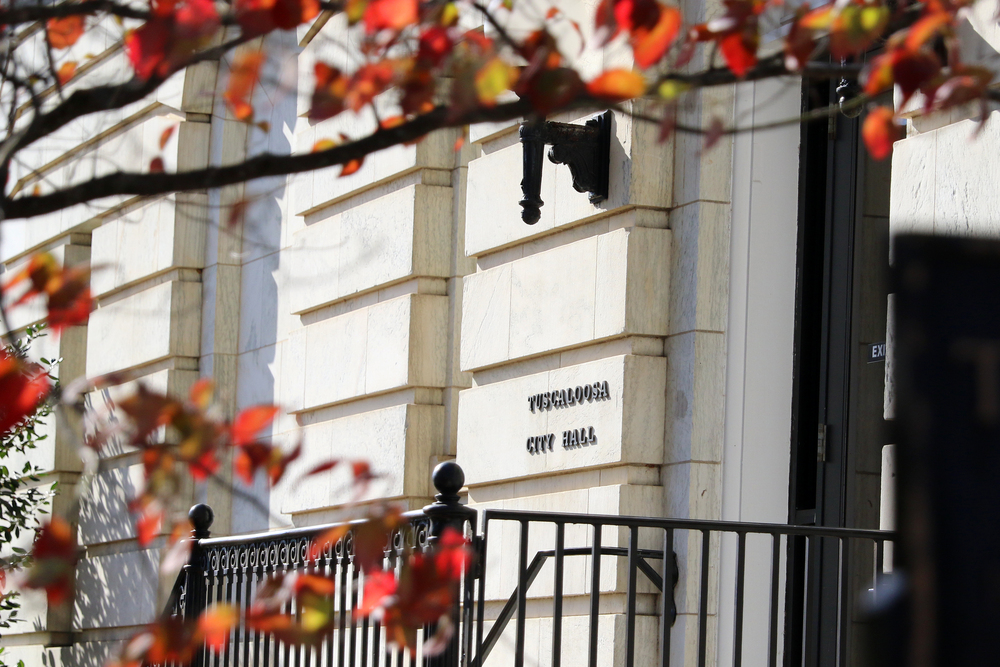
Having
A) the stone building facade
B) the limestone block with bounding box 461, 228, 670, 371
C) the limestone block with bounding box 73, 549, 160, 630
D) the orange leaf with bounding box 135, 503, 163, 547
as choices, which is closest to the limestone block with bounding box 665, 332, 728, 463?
the stone building facade

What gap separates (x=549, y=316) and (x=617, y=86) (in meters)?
4.98

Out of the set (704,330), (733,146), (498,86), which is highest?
(733,146)

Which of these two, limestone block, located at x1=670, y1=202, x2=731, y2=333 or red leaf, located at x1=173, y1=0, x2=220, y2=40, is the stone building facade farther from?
red leaf, located at x1=173, y1=0, x2=220, y2=40

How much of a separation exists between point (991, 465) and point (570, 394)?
5625 millimetres

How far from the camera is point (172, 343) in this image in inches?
421

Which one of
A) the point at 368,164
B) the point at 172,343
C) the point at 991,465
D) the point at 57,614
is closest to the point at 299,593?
the point at 991,465

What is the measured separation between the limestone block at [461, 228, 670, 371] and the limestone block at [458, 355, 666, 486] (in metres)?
0.17

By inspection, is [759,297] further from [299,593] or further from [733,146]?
[299,593]

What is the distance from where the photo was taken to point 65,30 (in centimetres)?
349

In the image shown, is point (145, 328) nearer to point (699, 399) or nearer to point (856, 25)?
point (699, 399)

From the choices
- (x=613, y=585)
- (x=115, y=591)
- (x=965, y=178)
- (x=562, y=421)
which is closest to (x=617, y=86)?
(x=965, y=178)

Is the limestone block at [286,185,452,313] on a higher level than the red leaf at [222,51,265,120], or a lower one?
higher

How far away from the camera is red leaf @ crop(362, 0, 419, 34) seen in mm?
2400

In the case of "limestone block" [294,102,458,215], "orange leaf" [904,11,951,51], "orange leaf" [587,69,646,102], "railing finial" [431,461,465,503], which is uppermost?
"limestone block" [294,102,458,215]
